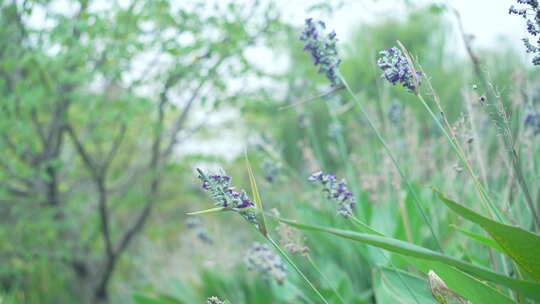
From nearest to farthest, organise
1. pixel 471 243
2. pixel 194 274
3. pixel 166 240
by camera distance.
→ 1. pixel 471 243
2. pixel 194 274
3. pixel 166 240

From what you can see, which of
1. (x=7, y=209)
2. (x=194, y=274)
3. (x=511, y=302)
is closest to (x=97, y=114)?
(x=194, y=274)

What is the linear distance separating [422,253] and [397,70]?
1.44 feet

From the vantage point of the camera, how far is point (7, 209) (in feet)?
17.4

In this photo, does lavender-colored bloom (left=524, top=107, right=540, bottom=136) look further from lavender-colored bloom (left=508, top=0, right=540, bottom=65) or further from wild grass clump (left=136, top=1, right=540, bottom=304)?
lavender-colored bloom (left=508, top=0, right=540, bottom=65)

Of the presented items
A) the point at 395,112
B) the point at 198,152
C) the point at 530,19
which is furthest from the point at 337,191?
the point at 198,152

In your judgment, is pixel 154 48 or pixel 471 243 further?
pixel 154 48

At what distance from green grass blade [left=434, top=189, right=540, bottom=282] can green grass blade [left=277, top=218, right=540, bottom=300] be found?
95 mm

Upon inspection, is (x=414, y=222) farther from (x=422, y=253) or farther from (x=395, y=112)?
(x=422, y=253)

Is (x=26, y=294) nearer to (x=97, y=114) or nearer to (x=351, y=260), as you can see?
(x=97, y=114)

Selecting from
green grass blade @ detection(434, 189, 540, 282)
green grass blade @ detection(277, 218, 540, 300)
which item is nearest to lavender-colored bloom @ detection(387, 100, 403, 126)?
green grass blade @ detection(434, 189, 540, 282)

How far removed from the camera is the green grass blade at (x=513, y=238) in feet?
3.00

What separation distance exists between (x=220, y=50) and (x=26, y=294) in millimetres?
4041

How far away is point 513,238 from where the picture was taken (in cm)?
97

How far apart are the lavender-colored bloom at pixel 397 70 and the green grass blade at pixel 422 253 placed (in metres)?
0.39
